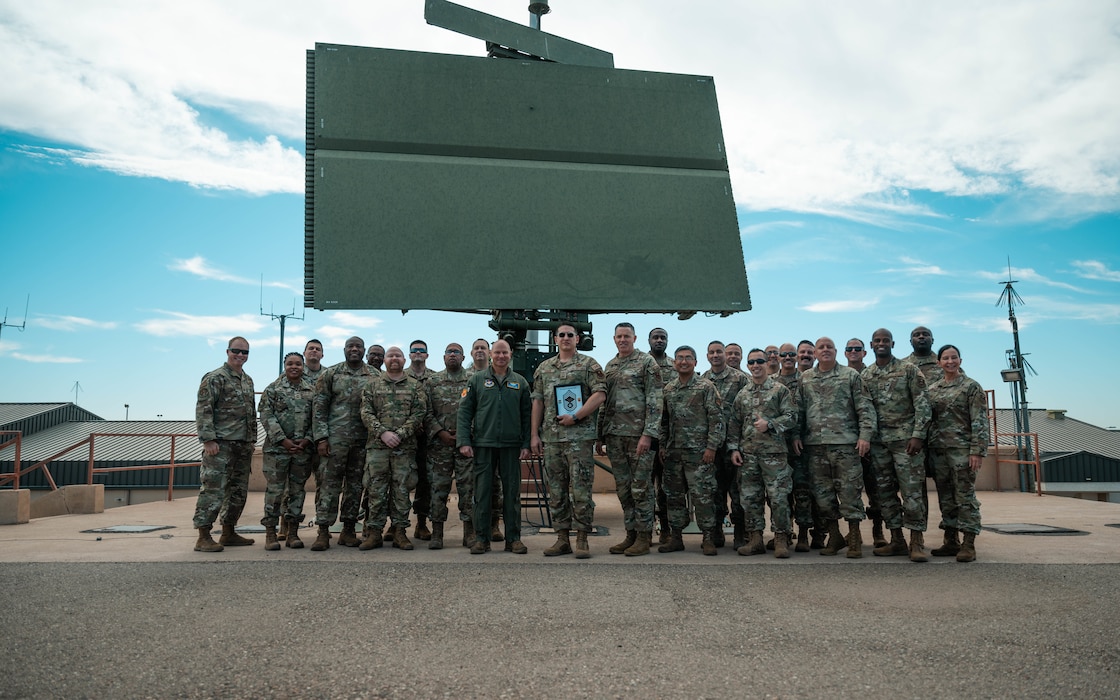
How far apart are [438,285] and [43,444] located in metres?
28.8

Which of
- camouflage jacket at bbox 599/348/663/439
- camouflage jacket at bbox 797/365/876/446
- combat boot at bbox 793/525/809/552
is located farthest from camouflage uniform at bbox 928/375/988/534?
camouflage jacket at bbox 599/348/663/439

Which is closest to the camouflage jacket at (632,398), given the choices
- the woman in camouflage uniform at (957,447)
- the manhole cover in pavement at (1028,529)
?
the woman in camouflage uniform at (957,447)

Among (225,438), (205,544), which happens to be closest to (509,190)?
(225,438)

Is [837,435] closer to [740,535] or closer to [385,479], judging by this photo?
[740,535]

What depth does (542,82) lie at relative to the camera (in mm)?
7289

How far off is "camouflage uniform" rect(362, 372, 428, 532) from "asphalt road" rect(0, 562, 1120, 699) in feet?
2.84

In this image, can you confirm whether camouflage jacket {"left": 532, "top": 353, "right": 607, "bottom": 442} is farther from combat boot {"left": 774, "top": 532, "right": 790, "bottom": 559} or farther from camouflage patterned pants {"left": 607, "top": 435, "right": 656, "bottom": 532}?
combat boot {"left": 774, "top": 532, "right": 790, "bottom": 559}

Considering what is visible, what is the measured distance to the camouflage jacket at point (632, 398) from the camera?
16.7 feet

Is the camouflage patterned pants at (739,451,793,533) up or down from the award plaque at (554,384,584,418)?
down

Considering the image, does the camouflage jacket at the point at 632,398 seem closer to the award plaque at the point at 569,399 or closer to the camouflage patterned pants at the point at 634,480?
the camouflage patterned pants at the point at 634,480

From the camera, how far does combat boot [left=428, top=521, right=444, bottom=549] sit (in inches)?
213

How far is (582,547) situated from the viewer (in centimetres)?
502

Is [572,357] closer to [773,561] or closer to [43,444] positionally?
[773,561]

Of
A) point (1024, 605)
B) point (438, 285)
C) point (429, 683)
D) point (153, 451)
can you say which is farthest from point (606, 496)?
point (153, 451)
